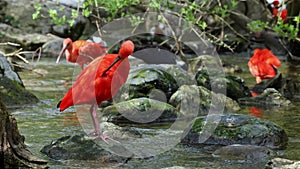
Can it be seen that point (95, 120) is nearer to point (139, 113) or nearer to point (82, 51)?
point (139, 113)

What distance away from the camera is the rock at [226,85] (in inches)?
303

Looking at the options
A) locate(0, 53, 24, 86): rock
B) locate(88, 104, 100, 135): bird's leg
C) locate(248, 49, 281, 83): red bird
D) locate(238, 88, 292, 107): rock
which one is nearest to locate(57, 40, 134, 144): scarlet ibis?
locate(88, 104, 100, 135): bird's leg

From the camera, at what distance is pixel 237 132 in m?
5.05

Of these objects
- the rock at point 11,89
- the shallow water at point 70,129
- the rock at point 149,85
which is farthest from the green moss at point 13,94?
the rock at point 149,85

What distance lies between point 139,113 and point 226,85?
2.14m

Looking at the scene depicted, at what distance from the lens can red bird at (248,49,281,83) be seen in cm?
872

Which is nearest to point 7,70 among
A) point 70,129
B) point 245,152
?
point 70,129

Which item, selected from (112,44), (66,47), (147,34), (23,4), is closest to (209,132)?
(66,47)

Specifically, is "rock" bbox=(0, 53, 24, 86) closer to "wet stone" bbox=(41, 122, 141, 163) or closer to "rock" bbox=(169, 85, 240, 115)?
"rock" bbox=(169, 85, 240, 115)

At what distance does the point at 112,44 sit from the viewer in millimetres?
13758

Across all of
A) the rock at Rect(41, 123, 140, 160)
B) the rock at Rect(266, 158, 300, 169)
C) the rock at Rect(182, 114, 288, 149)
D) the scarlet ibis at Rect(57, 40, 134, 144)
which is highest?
the scarlet ibis at Rect(57, 40, 134, 144)

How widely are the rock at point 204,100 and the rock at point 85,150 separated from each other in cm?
199

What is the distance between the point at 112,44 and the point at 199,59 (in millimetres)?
3831

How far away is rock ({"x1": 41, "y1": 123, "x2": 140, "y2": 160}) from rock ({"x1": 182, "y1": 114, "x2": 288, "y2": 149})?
0.78 meters
